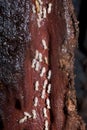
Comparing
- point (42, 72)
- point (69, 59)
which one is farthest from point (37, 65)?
point (69, 59)

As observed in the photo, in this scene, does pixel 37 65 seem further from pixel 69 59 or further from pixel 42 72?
pixel 69 59

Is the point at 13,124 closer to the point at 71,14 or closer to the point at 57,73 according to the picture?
the point at 57,73

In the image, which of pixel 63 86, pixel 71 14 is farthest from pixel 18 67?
pixel 71 14
